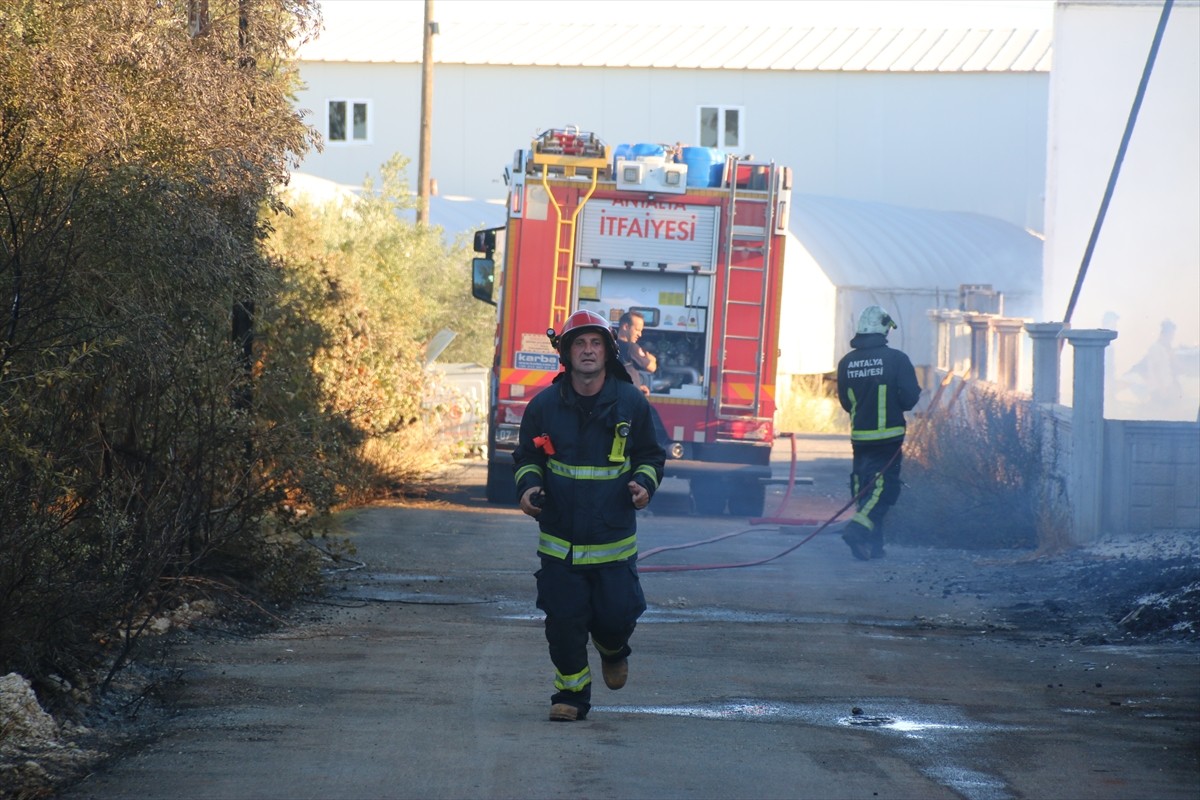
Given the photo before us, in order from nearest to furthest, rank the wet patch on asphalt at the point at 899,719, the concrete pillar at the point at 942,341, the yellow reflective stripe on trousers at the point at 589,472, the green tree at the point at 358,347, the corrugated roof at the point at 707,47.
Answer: the wet patch on asphalt at the point at 899,719 < the yellow reflective stripe on trousers at the point at 589,472 < the green tree at the point at 358,347 < the concrete pillar at the point at 942,341 < the corrugated roof at the point at 707,47

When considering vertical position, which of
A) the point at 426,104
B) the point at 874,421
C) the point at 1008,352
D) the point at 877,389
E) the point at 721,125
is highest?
the point at 721,125

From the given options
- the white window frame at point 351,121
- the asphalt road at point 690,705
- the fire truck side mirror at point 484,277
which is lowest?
the asphalt road at point 690,705

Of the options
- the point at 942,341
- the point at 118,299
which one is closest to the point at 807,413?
the point at 942,341

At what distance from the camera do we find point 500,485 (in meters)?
14.5

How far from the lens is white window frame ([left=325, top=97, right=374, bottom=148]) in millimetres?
42781

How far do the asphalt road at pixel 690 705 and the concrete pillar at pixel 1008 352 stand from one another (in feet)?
20.2

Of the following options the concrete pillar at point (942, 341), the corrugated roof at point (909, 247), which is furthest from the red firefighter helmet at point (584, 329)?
the corrugated roof at point (909, 247)

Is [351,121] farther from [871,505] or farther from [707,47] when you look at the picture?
[871,505]

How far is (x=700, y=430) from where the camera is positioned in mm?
13984

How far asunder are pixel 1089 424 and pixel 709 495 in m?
4.67

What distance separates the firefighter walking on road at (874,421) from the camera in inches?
452

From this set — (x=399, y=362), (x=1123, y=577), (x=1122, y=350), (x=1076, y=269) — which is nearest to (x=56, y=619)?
(x=1123, y=577)

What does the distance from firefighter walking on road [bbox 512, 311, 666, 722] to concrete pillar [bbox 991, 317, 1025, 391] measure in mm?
10515

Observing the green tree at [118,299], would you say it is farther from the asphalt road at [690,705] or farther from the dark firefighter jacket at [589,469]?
the dark firefighter jacket at [589,469]
